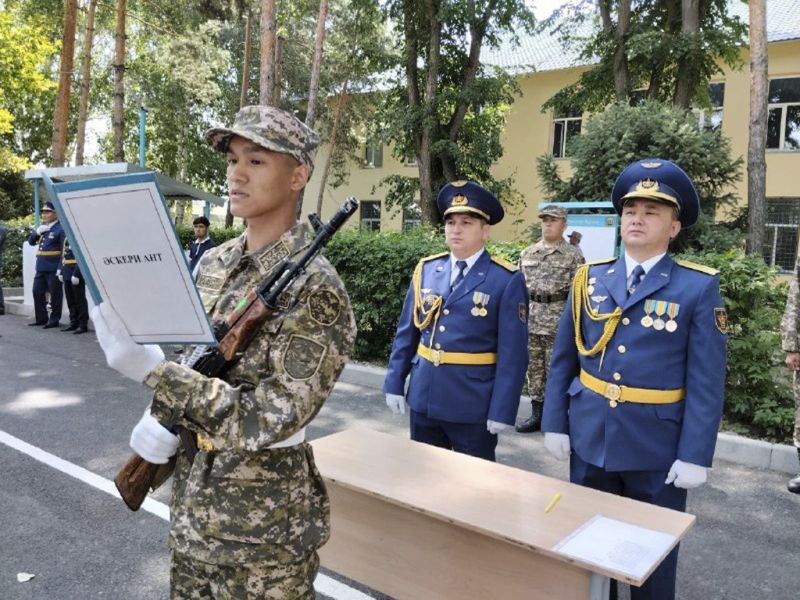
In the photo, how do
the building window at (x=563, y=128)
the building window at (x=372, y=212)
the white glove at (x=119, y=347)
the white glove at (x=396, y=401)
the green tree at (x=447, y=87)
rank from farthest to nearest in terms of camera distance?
the building window at (x=372, y=212) → the building window at (x=563, y=128) → the green tree at (x=447, y=87) → the white glove at (x=396, y=401) → the white glove at (x=119, y=347)

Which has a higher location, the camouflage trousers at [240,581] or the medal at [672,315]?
the medal at [672,315]

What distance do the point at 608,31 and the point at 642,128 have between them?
293 inches

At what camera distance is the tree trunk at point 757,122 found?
9242mm

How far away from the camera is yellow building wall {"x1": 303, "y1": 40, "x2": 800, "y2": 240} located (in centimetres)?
1903

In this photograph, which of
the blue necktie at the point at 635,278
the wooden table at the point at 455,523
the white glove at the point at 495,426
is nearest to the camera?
the wooden table at the point at 455,523

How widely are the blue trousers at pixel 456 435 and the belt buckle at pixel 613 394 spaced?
90 centimetres

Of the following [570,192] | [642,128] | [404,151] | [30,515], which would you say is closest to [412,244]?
[570,192]

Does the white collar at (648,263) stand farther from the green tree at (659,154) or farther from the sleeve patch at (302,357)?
the green tree at (659,154)

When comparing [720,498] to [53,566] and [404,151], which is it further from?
[404,151]

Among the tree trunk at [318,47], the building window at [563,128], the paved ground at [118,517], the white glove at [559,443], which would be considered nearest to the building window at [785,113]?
the building window at [563,128]

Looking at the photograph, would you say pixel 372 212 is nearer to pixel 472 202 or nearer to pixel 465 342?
pixel 472 202

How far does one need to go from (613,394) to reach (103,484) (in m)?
3.35

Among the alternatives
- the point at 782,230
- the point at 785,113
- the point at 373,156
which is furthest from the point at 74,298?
the point at 373,156

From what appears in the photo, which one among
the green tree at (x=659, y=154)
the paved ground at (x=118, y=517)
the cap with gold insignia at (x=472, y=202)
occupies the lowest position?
the paved ground at (x=118, y=517)
